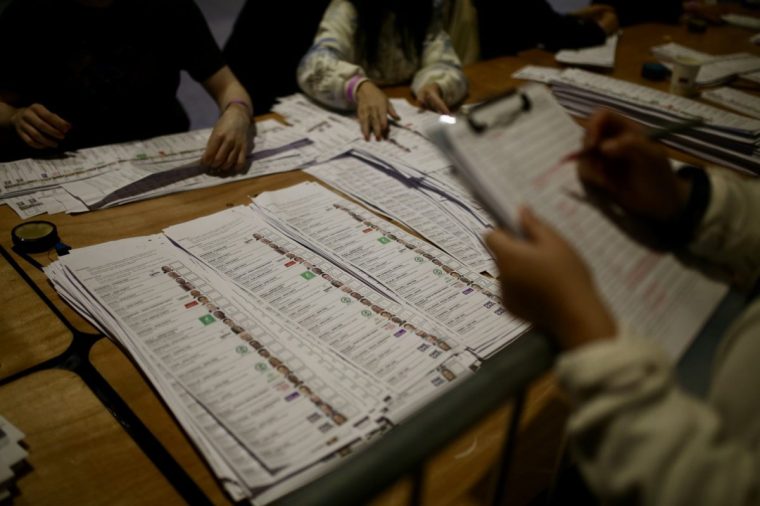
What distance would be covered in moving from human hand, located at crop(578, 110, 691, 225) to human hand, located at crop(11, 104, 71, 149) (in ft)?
3.52

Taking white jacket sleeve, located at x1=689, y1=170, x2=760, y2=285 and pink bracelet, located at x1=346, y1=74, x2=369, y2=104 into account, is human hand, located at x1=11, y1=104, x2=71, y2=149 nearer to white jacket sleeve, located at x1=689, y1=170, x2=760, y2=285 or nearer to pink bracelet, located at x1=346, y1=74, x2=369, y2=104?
pink bracelet, located at x1=346, y1=74, x2=369, y2=104

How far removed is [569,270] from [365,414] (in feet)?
0.99

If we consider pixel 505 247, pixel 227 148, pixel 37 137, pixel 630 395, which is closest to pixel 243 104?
pixel 227 148

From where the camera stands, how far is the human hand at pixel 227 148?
45.2 inches

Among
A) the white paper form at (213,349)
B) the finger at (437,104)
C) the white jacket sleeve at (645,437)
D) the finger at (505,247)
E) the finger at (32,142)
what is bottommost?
the white paper form at (213,349)

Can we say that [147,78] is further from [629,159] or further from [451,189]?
[629,159]

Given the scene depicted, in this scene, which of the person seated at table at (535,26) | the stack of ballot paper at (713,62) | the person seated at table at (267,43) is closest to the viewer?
the stack of ballot paper at (713,62)

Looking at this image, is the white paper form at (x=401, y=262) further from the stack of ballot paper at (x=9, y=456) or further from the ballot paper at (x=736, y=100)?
the ballot paper at (x=736, y=100)

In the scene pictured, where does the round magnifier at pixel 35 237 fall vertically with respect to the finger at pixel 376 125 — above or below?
below

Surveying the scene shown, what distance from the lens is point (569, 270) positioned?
429 mm

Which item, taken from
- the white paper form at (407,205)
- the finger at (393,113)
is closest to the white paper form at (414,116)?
the finger at (393,113)

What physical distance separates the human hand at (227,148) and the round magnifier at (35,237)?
357mm

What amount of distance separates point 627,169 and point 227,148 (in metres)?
0.86

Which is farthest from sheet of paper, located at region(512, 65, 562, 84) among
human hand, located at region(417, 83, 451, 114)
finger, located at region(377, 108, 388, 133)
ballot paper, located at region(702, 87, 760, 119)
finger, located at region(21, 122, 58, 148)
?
finger, located at region(21, 122, 58, 148)
